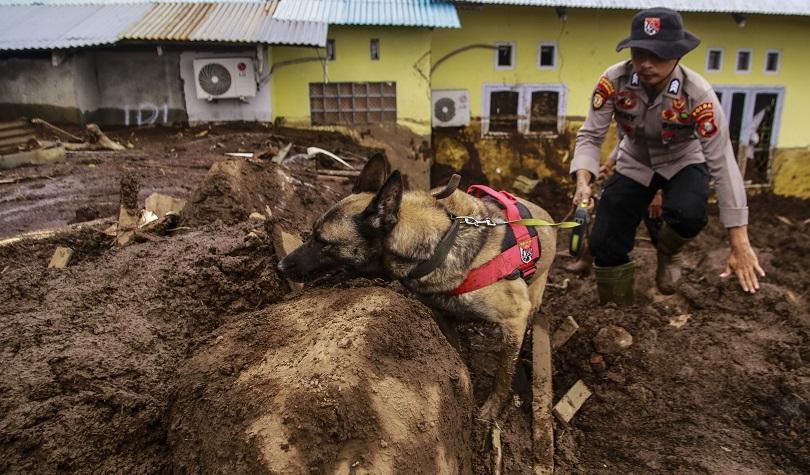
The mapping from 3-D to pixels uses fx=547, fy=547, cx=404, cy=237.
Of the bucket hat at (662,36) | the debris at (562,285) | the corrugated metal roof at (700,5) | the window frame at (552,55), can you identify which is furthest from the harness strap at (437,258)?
the window frame at (552,55)

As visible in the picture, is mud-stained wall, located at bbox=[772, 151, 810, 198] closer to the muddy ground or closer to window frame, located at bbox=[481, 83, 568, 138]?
window frame, located at bbox=[481, 83, 568, 138]

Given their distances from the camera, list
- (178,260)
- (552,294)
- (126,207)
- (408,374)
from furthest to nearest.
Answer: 1. (552,294)
2. (126,207)
3. (178,260)
4. (408,374)

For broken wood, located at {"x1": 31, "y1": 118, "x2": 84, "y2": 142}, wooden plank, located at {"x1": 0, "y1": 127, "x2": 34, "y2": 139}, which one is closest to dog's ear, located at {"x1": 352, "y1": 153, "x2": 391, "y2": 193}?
broken wood, located at {"x1": 31, "y1": 118, "x2": 84, "y2": 142}

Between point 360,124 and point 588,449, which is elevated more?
point 360,124

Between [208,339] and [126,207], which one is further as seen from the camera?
[126,207]

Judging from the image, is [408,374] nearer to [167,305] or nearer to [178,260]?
[167,305]

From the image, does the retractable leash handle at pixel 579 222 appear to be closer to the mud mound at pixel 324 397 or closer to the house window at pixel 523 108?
the mud mound at pixel 324 397

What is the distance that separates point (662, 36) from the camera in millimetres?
3758

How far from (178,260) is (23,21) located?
33.6 ft

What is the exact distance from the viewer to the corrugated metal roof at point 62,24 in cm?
962

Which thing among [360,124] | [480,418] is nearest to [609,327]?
[480,418]

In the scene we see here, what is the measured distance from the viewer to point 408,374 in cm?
238

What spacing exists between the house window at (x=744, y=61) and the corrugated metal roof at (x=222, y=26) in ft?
32.0

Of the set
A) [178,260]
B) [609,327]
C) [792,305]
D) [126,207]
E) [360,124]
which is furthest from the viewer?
[360,124]
